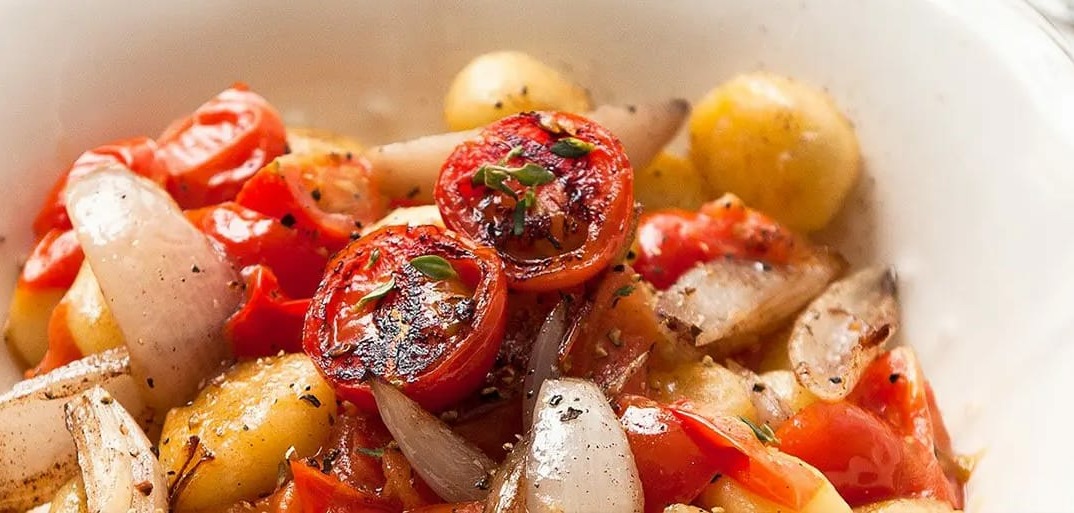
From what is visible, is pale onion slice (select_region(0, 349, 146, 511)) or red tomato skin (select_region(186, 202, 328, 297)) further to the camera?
red tomato skin (select_region(186, 202, 328, 297))

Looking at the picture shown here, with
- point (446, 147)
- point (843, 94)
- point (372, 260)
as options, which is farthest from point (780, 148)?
point (372, 260)

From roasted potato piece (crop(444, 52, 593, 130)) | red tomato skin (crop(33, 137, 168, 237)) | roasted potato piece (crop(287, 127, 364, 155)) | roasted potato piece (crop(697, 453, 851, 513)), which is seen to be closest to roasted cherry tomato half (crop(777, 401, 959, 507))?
roasted potato piece (crop(697, 453, 851, 513))

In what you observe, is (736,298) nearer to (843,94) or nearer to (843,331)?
(843,331)

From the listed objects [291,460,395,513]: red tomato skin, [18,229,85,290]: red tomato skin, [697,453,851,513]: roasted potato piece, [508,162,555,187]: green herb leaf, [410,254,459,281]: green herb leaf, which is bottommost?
[18,229,85,290]: red tomato skin

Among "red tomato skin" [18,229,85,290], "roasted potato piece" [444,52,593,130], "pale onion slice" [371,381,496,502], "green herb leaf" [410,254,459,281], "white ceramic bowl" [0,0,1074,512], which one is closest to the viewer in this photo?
"pale onion slice" [371,381,496,502]

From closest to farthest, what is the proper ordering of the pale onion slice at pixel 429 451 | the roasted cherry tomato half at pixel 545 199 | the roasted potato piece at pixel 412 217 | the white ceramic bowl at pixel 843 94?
the pale onion slice at pixel 429 451, the roasted cherry tomato half at pixel 545 199, the white ceramic bowl at pixel 843 94, the roasted potato piece at pixel 412 217

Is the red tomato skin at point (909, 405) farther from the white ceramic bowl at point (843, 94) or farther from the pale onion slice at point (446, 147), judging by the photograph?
the pale onion slice at point (446, 147)

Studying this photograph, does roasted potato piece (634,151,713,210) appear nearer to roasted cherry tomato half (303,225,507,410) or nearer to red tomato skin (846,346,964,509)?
red tomato skin (846,346,964,509)

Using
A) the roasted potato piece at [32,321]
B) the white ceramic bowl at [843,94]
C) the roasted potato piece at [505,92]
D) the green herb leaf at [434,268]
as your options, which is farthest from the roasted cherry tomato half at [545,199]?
the roasted potato piece at [32,321]
